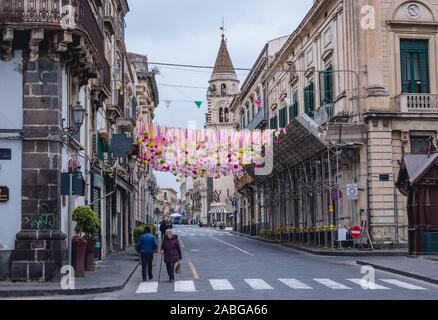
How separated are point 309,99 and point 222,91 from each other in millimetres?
78803

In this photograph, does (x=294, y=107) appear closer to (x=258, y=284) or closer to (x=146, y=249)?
(x=146, y=249)

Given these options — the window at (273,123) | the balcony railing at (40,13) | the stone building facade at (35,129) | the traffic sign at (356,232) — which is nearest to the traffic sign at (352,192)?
the traffic sign at (356,232)

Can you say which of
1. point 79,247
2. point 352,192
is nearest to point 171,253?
point 79,247

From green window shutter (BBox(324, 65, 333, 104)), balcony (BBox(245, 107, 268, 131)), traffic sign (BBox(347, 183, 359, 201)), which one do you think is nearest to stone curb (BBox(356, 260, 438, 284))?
traffic sign (BBox(347, 183, 359, 201))

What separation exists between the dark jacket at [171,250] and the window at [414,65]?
18139mm

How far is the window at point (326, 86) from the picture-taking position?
40.0 m

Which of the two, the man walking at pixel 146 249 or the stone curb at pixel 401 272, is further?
the man walking at pixel 146 249

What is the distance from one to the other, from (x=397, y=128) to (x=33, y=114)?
19614 mm

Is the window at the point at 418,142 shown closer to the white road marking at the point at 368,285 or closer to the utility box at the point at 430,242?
the utility box at the point at 430,242

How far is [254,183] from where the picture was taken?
2586 inches

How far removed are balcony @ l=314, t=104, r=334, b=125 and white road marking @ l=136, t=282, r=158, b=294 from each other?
20.4m

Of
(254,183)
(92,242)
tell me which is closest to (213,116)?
(254,183)

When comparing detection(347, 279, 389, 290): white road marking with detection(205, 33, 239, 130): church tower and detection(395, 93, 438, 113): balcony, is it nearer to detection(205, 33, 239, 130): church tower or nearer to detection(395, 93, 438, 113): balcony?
detection(395, 93, 438, 113): balcony

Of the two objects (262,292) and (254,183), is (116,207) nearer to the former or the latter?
(262,292)
